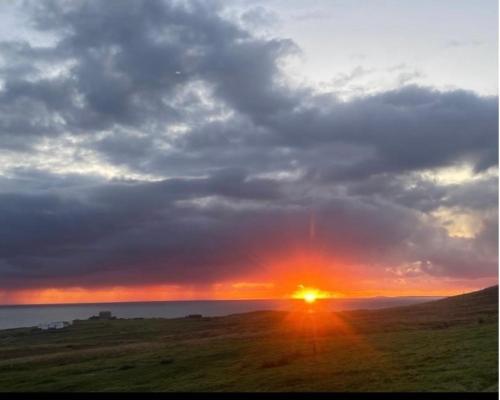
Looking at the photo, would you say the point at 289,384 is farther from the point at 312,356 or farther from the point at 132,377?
the point at 132,377

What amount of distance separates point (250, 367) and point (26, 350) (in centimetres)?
5949

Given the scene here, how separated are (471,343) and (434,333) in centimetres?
1138

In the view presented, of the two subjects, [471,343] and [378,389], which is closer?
[378,389]

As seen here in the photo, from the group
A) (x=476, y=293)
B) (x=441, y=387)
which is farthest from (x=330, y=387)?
(x=476, y=293)

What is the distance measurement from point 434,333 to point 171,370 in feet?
79.3

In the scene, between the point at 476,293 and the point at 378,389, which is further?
the point at 476,293

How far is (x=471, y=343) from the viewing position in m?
39.6

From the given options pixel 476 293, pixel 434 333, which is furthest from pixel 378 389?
pixel 476 293

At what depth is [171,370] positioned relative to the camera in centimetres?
4319

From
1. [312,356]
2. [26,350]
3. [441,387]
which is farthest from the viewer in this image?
[26,350]

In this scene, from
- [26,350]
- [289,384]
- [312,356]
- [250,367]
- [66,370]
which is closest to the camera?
[289,384]

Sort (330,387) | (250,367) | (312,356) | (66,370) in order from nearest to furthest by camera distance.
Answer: (330,387) → (250,367) → (312,356) → (66,370)

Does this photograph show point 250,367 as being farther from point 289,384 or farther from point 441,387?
point 441,387

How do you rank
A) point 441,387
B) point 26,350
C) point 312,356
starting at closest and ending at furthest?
1. point 441,387
2. point 312,356
3. point 26,350
